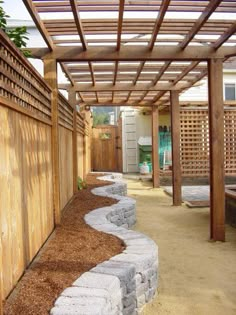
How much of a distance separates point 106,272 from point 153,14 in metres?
2.86

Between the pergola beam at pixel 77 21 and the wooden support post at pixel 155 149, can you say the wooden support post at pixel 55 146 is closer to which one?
the pergola beam at pixel 77 21

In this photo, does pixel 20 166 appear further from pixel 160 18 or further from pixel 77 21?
pixel 160 18

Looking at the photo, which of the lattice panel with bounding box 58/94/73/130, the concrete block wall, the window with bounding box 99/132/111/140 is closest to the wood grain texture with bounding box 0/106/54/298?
the concrete block wall

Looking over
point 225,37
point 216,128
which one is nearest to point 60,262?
point 216,128

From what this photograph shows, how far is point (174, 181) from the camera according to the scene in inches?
340

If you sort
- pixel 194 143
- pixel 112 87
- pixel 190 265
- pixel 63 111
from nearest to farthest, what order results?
pixel 190 265
pixel 63 111
pixel 112 87
pixel 194 143

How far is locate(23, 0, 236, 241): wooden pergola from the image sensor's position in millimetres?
3734

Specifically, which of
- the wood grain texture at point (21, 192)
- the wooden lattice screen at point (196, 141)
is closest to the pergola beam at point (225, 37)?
the wood grain texture at point (21, 192)

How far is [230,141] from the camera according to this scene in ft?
41.6

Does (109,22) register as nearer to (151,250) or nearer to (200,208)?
Answer: (151,250)

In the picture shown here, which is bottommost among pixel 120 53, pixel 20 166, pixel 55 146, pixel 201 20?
pixel 20 166

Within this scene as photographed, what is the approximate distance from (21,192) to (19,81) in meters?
0.89

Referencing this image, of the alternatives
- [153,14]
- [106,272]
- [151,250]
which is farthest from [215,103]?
[106,272]

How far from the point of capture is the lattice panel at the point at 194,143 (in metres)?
12.0
